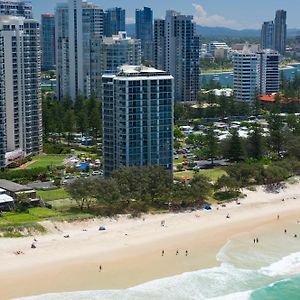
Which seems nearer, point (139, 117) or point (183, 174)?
point (139, 117)

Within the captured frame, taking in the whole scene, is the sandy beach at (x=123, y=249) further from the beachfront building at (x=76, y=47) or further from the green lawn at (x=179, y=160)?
the beachfront building at (x=76, y=47)

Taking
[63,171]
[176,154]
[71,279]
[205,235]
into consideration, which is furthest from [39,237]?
[176,154]

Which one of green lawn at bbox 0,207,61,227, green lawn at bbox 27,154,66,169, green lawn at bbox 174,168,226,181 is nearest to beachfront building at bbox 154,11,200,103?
green lawn at bbox 27,154,66,169

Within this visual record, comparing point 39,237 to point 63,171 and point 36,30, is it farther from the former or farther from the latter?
point 36,30

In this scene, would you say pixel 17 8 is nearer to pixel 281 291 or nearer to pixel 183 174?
pixel 183 174

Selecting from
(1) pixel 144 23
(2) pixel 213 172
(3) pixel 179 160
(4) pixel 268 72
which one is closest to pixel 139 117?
(2) pixel 213 172

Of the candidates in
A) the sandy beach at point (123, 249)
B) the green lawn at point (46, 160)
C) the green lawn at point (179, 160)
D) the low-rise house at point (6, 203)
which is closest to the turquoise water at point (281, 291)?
the sandy beach at point (123, 249)
